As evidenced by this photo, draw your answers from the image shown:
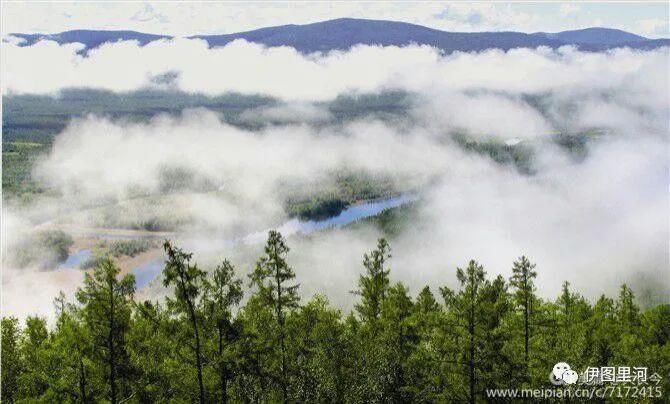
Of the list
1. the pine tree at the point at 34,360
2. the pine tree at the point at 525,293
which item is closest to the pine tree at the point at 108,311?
the pine tree at the point at 34,360

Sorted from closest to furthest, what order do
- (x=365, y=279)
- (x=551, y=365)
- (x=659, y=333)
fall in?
(x=551, y=365), (x=365, y=279), (x=659, y=333)

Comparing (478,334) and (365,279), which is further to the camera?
(365,279)

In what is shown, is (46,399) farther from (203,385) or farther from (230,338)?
(230,338)

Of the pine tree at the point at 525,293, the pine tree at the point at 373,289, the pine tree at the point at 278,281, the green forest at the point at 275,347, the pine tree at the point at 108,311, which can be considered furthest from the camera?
the pine tree at the point at 373,289

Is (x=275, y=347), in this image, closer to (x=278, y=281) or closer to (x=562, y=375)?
(x=278, y=281)

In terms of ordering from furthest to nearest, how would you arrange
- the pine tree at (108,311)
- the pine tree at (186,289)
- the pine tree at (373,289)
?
the pine tree at (373,289), the pine tree at (108,311), the pine tree at (186,289)

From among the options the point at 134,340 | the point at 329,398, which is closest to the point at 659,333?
the point at 329,398

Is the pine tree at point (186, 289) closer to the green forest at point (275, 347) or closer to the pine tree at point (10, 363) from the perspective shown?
the green forest at point (275, 347)
